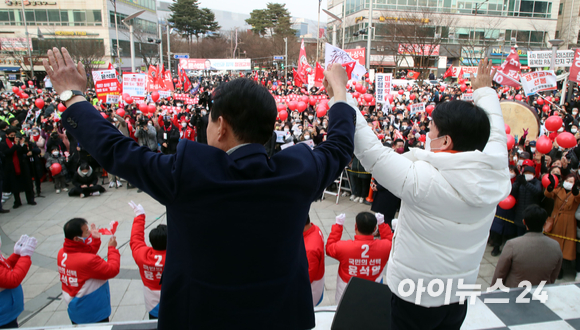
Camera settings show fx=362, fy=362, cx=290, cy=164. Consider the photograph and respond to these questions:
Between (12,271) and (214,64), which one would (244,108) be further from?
(214,64)

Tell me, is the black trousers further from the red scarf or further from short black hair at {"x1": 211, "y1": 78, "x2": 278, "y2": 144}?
the red scarf

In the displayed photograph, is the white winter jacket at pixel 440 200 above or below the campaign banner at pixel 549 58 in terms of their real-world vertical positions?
below

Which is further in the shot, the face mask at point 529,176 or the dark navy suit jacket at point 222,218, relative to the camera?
the face mask at point 529,176

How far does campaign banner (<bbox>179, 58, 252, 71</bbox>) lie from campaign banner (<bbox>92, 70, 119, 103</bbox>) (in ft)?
94.0

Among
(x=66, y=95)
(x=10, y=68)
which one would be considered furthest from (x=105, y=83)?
(x=10, y=68)

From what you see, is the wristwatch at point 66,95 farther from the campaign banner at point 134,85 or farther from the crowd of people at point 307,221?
the campaign banner at point 134,85

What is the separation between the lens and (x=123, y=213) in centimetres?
820

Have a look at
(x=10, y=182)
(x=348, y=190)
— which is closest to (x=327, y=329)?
(x=348, y=190)

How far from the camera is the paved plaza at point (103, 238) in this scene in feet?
15.3

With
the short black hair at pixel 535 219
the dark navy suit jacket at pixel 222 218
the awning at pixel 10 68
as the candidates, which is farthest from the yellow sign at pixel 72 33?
the dark navy suit jacket at pixel 222 218

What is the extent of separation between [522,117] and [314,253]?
6.66m

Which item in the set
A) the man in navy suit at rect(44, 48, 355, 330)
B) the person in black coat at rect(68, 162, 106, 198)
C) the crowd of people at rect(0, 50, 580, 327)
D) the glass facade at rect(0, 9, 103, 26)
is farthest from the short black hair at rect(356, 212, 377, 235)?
the glass facade at rect(0, 9, 103, 26)

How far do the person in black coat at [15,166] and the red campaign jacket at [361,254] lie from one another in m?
8.14

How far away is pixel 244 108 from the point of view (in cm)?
128
